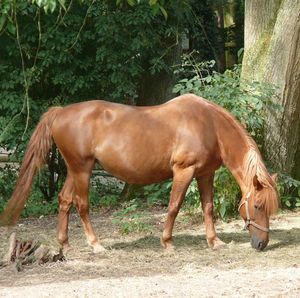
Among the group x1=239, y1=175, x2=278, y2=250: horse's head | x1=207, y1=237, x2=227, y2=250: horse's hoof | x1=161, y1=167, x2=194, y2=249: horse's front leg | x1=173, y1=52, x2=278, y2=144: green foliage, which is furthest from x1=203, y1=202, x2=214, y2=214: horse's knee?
x1=173, y1=52, x2=278, y2=144: green foliage

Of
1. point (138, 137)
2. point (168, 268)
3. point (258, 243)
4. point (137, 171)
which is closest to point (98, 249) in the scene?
point (137, 171)

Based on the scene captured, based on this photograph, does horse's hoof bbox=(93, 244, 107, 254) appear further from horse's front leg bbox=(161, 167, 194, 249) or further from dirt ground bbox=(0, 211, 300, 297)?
horse's front leg bbox=(161, 167, 194, 249)

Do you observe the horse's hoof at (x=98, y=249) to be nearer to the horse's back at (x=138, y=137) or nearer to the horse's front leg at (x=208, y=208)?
the horse's back at (x=138, y=137)

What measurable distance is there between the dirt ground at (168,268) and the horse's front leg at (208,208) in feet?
0.36

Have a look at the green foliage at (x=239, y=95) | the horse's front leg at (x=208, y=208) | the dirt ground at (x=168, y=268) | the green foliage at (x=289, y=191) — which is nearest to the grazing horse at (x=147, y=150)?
the horse's front leg at (x=208, y=208)

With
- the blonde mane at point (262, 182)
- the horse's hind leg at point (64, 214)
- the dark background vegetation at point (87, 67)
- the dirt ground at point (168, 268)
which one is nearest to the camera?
the dirt ground at point (168, 268)

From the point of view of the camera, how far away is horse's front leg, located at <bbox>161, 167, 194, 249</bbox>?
7094 mm

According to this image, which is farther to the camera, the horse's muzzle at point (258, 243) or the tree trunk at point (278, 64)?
the tree trunk at point (278, 64)

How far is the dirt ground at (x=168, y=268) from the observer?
5344 mm

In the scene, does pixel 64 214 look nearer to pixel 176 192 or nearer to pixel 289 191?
pixel 176 192

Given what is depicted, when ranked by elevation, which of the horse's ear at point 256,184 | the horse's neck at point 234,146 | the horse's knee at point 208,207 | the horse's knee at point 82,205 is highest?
the horse's neck at point 234,146

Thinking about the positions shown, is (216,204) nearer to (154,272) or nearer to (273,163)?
(273,163)

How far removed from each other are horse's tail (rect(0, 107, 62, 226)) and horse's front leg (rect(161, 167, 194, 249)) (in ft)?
4.45

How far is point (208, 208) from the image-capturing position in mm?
7504
